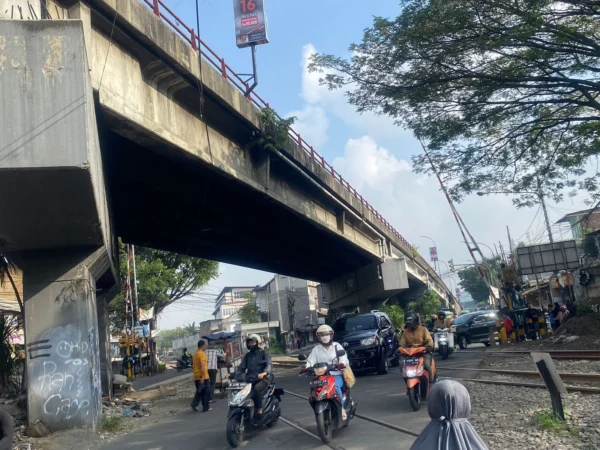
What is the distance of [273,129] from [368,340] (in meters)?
6.40

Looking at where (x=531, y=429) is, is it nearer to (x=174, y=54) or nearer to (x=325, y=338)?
(x=325, y=338)

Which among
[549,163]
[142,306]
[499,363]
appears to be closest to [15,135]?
[499,363]

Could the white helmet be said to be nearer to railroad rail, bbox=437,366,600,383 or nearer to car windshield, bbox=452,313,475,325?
railroad rail, bbox=437,366,600,383

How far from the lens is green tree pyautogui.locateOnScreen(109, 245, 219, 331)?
37188 millimetres

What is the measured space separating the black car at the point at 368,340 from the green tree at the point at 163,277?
21.6 m

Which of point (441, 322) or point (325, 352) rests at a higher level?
point (325, 352)

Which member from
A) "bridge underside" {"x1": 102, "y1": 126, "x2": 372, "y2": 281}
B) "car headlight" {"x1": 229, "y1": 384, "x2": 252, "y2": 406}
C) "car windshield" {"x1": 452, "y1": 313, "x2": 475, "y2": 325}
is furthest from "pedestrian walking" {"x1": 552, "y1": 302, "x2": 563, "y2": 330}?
"car headlight" {"x1": 229, "y1": 384, "x2": 252, "y2": 406}

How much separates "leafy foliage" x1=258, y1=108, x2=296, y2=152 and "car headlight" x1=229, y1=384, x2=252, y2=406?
332 inches

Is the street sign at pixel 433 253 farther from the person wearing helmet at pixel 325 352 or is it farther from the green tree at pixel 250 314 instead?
the person wearing helmet at pixel 325 352

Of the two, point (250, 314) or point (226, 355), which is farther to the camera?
point (250, 314)

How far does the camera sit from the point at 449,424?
2943mm

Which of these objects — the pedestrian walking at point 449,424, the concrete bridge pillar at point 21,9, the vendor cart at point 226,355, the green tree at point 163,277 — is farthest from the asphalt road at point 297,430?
the green tree at point 163,277

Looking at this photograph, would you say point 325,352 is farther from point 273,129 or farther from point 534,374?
point 273,129

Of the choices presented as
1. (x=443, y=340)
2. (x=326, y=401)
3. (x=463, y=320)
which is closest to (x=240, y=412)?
(x=326, y=401)
